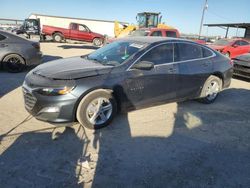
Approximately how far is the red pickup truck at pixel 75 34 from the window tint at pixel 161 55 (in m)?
19.4

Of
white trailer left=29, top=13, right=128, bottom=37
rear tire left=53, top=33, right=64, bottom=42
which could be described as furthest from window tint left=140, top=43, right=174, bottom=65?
white trailer left=29, top=13, right=128, bottom=37

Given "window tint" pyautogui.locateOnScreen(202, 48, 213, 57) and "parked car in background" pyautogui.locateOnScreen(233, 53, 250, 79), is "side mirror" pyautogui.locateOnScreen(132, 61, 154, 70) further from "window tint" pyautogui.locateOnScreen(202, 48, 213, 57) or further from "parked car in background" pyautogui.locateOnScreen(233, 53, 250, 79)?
"parked car in background" pyautogui.locateOnScreen(233, 53, 250, 79)

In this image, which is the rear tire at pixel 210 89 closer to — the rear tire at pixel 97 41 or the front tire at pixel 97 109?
the front tire at pixel 97 109

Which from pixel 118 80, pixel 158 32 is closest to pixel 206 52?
pixel 118 80

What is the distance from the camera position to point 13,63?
8.41 m

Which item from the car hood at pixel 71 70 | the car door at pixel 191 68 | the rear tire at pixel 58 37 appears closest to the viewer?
the car hood at pixel 71 70

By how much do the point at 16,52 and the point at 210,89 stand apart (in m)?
6.24

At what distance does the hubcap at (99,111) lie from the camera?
13.9 ft

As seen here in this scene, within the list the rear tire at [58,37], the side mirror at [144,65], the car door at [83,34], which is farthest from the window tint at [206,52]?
the rear tire at [58,37]

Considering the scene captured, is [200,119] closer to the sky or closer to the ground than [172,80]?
closer to the ground

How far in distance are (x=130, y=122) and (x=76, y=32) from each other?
Result: 802 inches

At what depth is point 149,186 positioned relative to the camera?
2.96 meters

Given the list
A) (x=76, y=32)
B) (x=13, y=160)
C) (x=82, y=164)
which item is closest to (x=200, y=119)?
(x=82, y=164)

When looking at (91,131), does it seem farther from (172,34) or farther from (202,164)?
(172,34)
